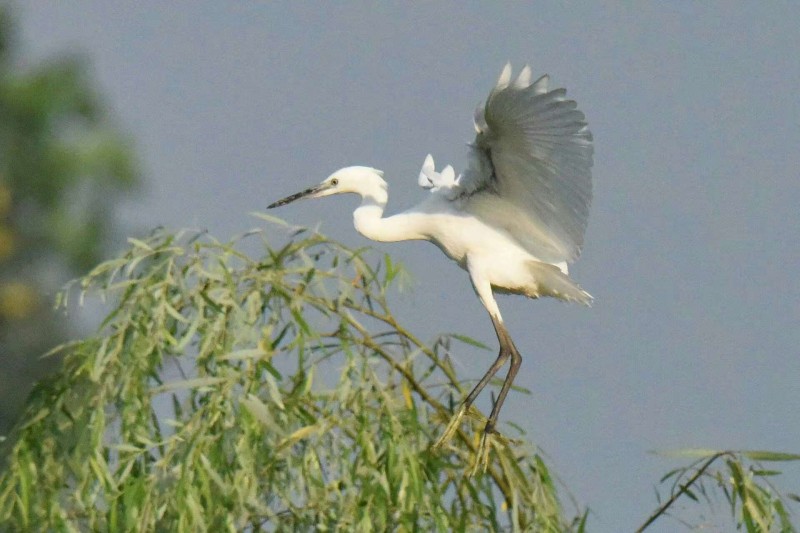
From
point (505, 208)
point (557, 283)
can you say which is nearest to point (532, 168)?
point (505, 208)

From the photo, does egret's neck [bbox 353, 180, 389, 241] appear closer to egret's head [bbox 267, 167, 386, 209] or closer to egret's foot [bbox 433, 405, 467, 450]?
egret's head [bbox 267, 167, 386, 209]

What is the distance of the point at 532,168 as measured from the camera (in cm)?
357

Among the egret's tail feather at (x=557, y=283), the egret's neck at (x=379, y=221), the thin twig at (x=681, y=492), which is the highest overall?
the egret's neck at (x=379, y=221)

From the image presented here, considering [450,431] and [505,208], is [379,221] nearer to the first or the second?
[505,208]

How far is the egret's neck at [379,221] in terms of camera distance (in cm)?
388

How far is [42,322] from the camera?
5.50 m

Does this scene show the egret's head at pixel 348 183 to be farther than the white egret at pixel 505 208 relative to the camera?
Yes

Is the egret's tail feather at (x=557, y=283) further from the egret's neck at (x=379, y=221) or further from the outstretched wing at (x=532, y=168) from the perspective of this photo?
the egret's neck at (x=379, y=221)

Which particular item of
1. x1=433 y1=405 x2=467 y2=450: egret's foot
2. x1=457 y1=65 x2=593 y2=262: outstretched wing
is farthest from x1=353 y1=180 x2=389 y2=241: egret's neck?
x1=433 y1=405 x2=467 y2=450: egret's foot

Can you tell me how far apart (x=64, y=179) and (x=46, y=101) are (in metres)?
0.67

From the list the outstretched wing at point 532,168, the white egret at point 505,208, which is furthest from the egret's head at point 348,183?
the outstretched wing at point 532,168

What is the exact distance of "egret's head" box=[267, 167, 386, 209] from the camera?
390 cm

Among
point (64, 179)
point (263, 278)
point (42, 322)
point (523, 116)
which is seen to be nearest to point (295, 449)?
point (263, 278)

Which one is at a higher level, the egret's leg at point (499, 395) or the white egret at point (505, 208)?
the white egret at point (505, 208)
